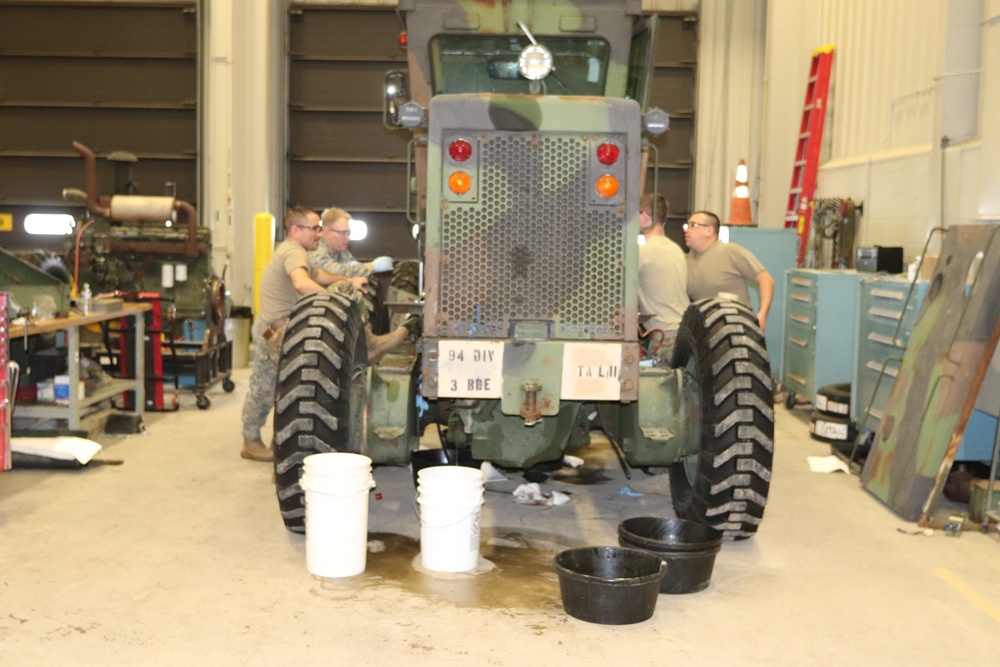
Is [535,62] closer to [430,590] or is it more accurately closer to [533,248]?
[533,248]

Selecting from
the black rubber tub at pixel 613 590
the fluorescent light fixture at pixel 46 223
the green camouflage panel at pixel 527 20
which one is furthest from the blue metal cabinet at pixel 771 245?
the fluorescent light fixture at pixel 46 223

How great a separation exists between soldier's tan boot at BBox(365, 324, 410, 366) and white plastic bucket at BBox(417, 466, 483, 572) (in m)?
1.40

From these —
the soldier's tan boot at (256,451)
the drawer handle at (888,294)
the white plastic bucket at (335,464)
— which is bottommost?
the soldier's tan boot at (256,451)

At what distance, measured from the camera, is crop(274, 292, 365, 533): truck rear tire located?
4898 millimetres

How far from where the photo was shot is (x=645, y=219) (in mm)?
6641

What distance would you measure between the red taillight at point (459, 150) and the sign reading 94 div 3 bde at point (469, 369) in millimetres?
823

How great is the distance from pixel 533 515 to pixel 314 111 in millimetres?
8935

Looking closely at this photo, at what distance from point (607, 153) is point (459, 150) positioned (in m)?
0.66

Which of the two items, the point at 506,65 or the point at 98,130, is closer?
the point at 506,65

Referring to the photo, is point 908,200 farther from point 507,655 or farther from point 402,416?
point 507,655

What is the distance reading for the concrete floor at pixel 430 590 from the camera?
12.7 ft

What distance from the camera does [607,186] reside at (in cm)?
495

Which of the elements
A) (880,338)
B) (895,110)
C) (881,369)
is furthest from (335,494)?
(895,110)

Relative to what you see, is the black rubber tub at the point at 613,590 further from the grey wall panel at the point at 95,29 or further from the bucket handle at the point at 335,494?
the grey wall panel at the point at 95,29
